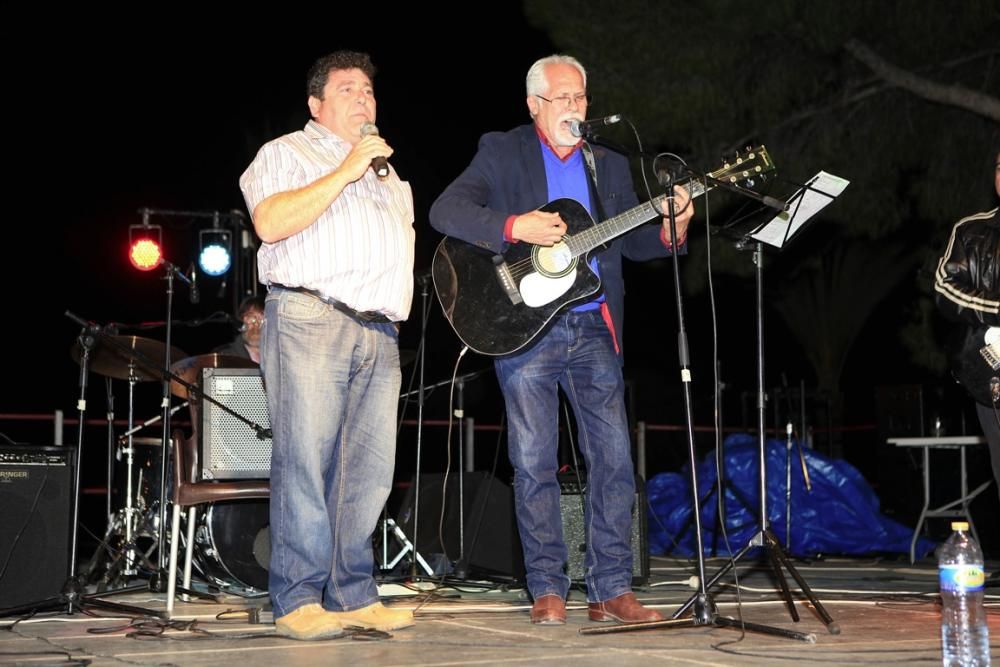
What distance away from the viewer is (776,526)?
304 inches

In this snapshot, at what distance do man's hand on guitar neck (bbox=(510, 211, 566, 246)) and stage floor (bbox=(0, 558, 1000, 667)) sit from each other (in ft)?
3.84

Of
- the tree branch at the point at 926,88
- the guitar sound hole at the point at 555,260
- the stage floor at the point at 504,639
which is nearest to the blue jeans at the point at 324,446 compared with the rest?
the stage floor at the point at 504,639

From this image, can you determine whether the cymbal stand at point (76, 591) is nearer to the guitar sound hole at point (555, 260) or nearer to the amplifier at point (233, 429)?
the amplifier at point (233, 429)

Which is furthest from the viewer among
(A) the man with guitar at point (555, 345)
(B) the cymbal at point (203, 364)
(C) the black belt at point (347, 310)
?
(B) the cymbal at point (203, 364)

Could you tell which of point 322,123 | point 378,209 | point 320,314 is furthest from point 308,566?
point 322,123

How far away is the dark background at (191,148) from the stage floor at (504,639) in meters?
4.09

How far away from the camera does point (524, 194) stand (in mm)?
3770

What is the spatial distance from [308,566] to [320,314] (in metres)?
0.73

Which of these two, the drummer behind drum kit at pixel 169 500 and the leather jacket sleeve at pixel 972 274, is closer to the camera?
the leather jacket sleeve at pixel 972 274

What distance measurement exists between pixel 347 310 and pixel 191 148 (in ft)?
24.8

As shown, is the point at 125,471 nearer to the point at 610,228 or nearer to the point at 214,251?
the point at 214,251

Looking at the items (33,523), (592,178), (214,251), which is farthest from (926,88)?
(33,523)

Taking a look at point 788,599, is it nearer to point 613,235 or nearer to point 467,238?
point 613,235

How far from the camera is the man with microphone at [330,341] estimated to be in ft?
10.8
